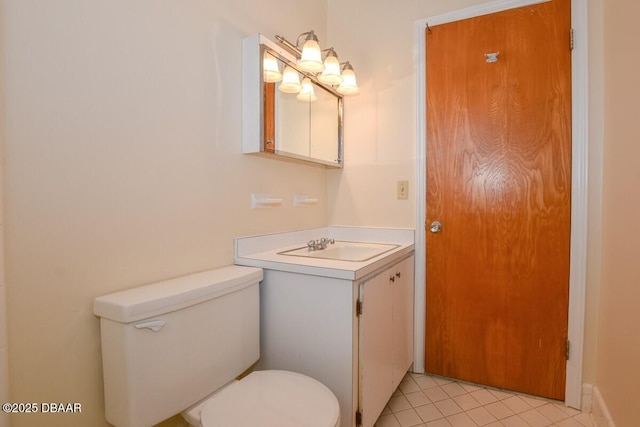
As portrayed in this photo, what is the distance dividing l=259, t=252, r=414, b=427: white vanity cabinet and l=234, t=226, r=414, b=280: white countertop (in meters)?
0.03

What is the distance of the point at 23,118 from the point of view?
33.0 inches

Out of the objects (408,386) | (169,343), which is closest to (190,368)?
(169,343)

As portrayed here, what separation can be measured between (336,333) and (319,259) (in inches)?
12.4

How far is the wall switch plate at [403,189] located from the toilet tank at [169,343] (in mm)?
1157

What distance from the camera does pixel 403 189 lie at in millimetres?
2025

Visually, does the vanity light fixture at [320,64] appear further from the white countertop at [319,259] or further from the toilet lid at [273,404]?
the toilet lid at [273,404]

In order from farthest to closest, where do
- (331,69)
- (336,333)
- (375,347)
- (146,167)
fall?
(331,69) → (375,347) → (336,333) → (146,167)

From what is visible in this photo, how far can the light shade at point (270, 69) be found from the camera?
1528 millimetres

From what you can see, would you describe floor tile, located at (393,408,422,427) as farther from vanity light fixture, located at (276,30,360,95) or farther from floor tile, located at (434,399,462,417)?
vanity light fixture, located at (276,30,360,95)

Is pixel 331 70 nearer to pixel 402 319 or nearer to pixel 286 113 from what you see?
pixel 286 113

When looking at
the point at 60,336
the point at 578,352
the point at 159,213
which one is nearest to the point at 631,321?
the point at 578,352

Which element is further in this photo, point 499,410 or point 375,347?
point 499,410

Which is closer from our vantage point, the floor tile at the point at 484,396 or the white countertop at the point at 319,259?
the white countertop at the point at 319,259


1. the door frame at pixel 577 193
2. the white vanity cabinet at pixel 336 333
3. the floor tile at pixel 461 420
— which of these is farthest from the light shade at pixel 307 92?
the floor tile at pixel 461 420
